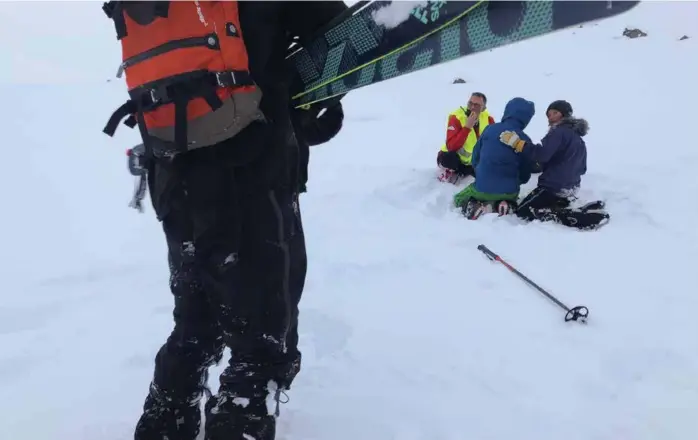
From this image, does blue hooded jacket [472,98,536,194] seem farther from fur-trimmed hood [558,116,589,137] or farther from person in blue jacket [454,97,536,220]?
fur-trimmed hood [558,116,589,137]

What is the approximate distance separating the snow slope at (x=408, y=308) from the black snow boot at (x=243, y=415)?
14.4 inches

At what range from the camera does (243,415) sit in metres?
1.76

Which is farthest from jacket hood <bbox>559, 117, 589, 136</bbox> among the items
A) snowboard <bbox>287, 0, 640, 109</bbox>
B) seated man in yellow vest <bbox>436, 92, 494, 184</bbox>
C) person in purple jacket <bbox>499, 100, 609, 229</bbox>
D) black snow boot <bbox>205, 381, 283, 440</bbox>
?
black snow boot <bbox>205, 381, 283, 440</bbox>

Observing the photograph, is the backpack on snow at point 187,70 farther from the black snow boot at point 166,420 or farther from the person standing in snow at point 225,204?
the black snow boot at point 166,420

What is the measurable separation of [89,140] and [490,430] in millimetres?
9319

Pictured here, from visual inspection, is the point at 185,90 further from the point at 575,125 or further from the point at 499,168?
the point at 575,125

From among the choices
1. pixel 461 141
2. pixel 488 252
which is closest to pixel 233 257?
pixel 488 252

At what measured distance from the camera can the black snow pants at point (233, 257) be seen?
1.63 meters

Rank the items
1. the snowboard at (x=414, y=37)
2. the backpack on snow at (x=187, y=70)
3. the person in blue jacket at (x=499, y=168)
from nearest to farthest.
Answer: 1. the snowboard at (x=414, y=37)
2. the backpack on snow at (x=187, y=70)
3. the person in blue jacket at (x=499, y=168)

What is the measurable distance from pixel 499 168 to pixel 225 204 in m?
4.61

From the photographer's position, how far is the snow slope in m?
2.30

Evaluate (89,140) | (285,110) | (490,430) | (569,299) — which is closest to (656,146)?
(569,299)

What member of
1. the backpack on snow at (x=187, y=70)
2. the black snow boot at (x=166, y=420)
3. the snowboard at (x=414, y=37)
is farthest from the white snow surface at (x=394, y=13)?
the black snow boot at (x=166, y=420)

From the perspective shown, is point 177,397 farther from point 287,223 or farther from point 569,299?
point 569,299
